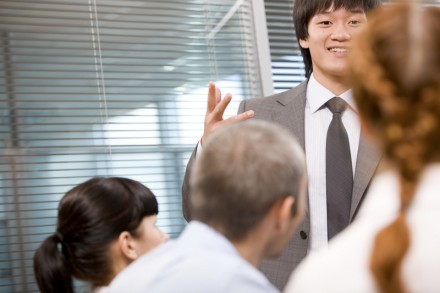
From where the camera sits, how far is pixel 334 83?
2.52 m

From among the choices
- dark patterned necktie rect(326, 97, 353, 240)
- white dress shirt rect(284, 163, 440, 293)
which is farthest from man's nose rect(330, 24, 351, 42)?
white dress shirt rect(284, 163, 440, 293)

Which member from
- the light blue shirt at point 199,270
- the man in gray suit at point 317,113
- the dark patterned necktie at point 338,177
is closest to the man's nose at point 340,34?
the man in gray suit at point 317,113

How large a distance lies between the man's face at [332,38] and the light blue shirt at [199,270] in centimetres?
131

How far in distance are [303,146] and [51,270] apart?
2.71ft

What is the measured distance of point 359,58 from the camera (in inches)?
39.7

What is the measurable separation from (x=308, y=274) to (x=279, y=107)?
1.52m

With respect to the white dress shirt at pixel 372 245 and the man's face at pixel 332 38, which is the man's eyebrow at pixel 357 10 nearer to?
the man's face at pixel 332 38

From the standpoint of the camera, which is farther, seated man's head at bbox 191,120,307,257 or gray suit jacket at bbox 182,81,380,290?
gray suit jacket at bbox 182,81,380,290

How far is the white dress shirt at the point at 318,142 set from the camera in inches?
89.8

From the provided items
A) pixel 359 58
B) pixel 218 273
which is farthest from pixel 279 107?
pixel 359 58

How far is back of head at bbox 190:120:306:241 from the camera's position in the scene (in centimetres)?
133

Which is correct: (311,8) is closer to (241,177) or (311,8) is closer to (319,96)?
(319,96)

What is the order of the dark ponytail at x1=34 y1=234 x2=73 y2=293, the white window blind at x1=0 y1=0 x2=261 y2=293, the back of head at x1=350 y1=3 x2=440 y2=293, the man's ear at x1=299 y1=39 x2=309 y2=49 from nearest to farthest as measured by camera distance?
the back of head at x1=350 y1=3 x2=440 y2=293
the dark ponytail at x1=34 y1=234 x2=73 y2=293
the man's ear at x1=299 y1=39 x2=309 y2=49
the white window blind at x1=0 y1=0 x2=261 y2=293

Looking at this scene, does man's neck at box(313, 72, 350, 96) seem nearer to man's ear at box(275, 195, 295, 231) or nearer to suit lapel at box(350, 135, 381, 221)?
suit lapel at box(350, 135, 381, 221)
